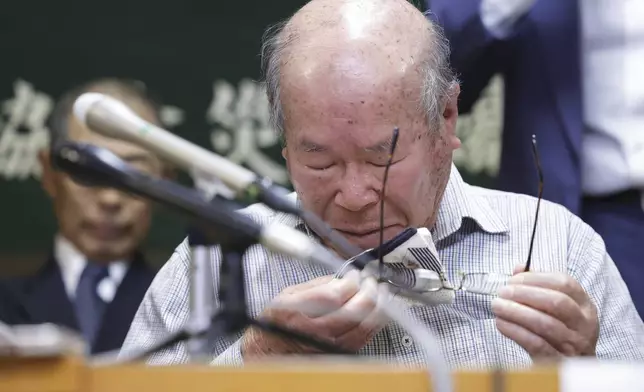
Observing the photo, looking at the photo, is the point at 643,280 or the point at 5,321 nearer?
the point at 643,280

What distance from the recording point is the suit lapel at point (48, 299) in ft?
9.89

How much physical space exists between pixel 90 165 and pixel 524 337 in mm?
637

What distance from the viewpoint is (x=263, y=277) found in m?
2.09

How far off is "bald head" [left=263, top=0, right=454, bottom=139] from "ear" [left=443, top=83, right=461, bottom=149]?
0.02 meters

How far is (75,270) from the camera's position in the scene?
3172 millimetres

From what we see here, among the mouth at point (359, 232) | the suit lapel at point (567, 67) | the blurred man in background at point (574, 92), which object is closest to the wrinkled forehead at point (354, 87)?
the mouth at point (359, 232)

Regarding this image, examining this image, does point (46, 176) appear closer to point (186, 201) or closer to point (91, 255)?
point (91, 255)

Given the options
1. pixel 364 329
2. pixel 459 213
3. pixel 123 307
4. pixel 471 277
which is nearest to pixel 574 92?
pixel 459 213

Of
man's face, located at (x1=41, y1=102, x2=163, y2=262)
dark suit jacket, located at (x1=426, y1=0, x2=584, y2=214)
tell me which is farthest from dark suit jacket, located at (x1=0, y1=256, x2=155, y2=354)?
dark suit jacket, located at (x1=426, y1=0, x2=584, y2=214)

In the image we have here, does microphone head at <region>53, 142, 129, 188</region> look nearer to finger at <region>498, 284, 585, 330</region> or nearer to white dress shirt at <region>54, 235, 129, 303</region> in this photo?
finger at <region>498, 284, 585, 330</region>

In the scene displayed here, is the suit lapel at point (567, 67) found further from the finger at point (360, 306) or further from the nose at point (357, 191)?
the finger at point (360, 306)

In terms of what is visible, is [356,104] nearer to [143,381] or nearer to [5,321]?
[143,381]

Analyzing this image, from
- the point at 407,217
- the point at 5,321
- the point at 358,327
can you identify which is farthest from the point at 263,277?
the point at 5,321

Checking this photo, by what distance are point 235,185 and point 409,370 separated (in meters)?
0.35
